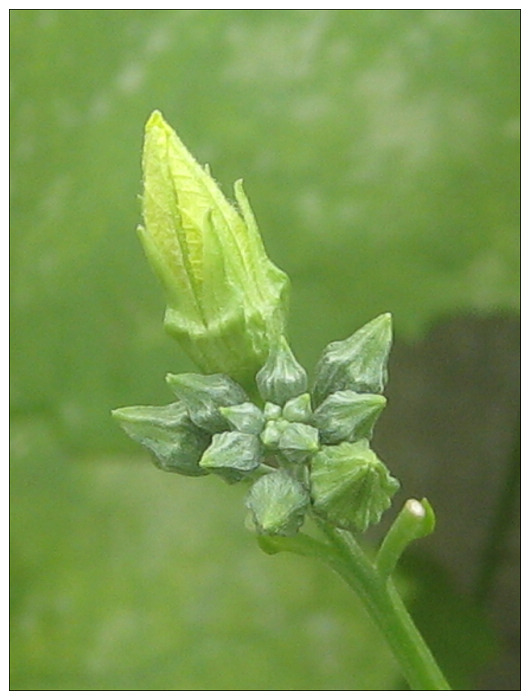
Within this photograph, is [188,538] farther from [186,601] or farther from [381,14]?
[381,14]

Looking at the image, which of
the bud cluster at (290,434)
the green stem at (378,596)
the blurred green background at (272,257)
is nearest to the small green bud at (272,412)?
the bud cluster at (290,434)

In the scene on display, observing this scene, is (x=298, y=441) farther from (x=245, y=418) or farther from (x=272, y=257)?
(x=272, y=257)

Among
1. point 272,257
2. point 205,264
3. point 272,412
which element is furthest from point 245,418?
point 272,257

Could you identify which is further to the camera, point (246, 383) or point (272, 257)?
point (272, 257)

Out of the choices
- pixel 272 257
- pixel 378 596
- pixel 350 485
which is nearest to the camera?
pixel 350 485

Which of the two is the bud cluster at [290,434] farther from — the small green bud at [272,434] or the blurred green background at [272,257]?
the blurred green background at [272,257]

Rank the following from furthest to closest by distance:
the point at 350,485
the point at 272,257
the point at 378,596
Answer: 1. the point at 272,257
2. the point at 378,596
3. the point at 350,485

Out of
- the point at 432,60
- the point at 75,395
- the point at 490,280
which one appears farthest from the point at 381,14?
the point at 75,395
